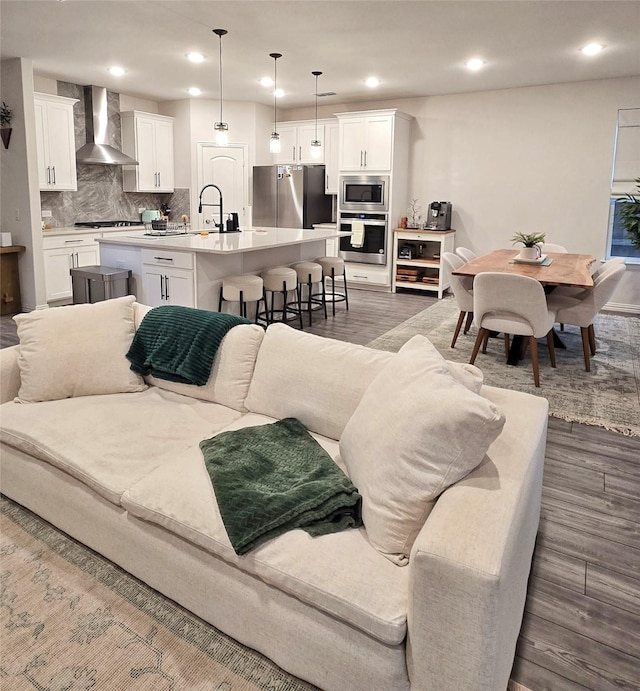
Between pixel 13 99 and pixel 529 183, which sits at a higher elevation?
pixel 13 99

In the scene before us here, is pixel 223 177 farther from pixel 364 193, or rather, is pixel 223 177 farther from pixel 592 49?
pixel 592 49

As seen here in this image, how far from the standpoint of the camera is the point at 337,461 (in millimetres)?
1965

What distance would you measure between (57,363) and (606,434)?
3.07 meters

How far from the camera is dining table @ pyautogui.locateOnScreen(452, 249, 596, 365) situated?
13.7 ft

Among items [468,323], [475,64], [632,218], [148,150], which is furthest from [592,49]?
[148,150]

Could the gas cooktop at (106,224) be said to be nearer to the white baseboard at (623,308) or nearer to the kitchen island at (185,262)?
the kitchen island at (185,262)

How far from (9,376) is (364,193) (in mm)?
6137

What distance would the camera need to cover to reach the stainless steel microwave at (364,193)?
770 cm

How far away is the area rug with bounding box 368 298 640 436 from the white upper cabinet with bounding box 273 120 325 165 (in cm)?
361

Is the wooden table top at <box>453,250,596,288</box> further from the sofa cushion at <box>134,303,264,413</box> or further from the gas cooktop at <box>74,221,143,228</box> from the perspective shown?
the gas cooktop at <box>74,221,143,228</box>

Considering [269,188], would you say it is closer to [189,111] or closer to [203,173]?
[203,173]

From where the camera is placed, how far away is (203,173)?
8.40 m

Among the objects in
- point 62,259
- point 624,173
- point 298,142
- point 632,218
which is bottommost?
point 62,259

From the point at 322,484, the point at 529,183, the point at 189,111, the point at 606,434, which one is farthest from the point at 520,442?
the point at 189,111
